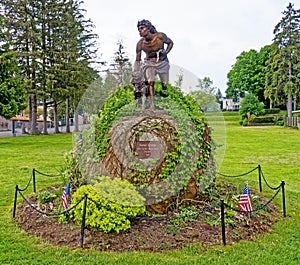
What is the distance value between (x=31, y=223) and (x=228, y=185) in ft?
13.0

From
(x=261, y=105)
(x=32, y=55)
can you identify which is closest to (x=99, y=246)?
(x=32, y=55)

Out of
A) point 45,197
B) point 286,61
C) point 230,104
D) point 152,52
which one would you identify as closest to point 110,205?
point 45,197

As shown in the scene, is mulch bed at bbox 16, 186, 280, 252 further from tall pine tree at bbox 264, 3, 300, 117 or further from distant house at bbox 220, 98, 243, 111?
distant house at bbox 220, 98, 243, 111

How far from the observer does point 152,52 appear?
5.60 meters

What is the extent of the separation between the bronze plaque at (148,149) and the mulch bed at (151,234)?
1008mm

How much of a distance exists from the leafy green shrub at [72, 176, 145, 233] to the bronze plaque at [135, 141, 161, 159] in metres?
0.55

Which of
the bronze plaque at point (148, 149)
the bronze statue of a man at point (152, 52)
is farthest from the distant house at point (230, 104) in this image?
the bronze plaque at point (148, 149)

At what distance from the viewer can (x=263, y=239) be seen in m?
4.22

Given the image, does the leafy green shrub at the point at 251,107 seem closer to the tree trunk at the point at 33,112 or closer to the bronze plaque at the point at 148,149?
the tree trunk at the point at 33,112

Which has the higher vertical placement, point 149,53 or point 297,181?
point 149,53

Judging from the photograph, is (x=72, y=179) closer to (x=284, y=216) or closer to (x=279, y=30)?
(x=284, y=216)

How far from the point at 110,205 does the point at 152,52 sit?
282 cm

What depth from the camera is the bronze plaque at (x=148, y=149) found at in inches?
193

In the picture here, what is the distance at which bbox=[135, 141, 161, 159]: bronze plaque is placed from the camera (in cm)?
491
